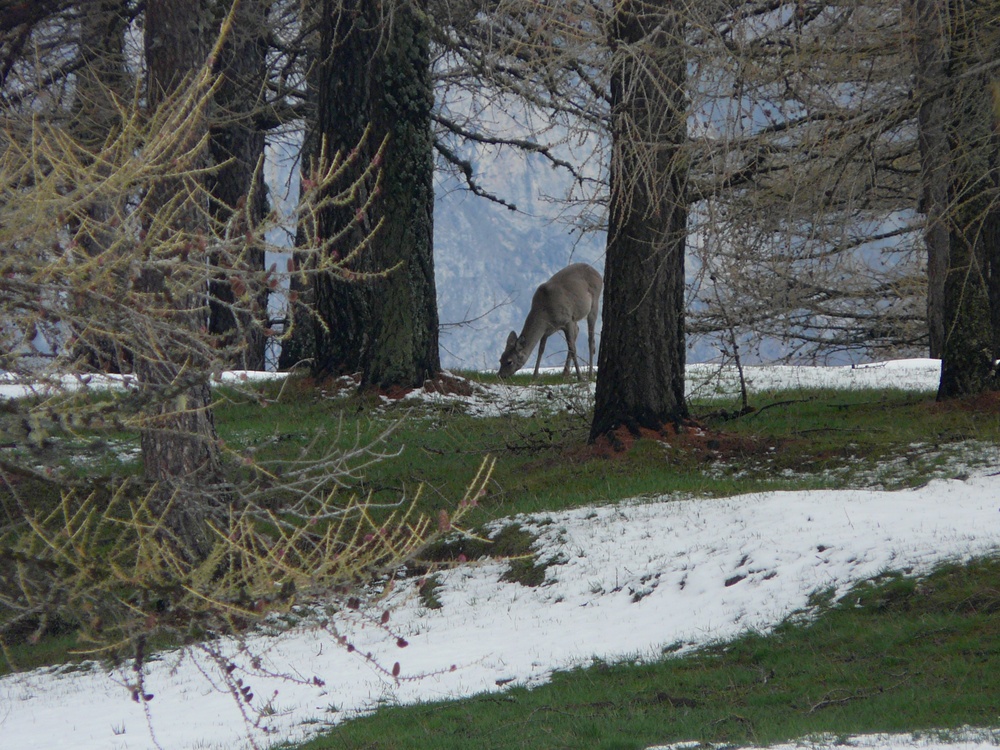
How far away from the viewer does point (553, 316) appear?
21469mm

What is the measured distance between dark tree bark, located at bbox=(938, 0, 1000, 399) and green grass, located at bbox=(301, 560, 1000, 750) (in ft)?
12.3

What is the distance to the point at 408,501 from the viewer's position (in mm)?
11984

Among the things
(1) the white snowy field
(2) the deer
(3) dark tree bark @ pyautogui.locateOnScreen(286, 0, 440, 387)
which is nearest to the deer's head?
(2) the deer

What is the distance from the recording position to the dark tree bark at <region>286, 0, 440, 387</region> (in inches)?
642

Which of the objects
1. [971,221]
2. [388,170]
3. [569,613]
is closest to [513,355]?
[388,170]

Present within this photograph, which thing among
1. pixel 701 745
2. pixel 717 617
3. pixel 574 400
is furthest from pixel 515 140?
pixel 701 745

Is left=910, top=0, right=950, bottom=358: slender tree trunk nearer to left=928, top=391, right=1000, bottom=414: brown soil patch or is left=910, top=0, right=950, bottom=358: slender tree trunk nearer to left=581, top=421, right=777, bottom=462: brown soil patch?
left=928, top=391, right=1000, bottom=414: brown soil patch

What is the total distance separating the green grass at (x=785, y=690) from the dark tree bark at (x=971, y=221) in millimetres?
3739

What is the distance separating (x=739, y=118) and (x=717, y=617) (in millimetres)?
3735

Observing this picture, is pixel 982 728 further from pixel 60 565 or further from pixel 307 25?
pixel 307 25

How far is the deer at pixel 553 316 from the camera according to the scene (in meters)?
20.9

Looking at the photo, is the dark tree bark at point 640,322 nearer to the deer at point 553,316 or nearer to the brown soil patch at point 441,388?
the brown soil patch at point 441,388

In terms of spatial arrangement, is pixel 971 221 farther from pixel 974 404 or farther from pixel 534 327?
pixel 534 327

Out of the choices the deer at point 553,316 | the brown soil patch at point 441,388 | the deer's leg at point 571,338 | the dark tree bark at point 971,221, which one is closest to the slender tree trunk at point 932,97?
the dark tree bark at point 971,221
